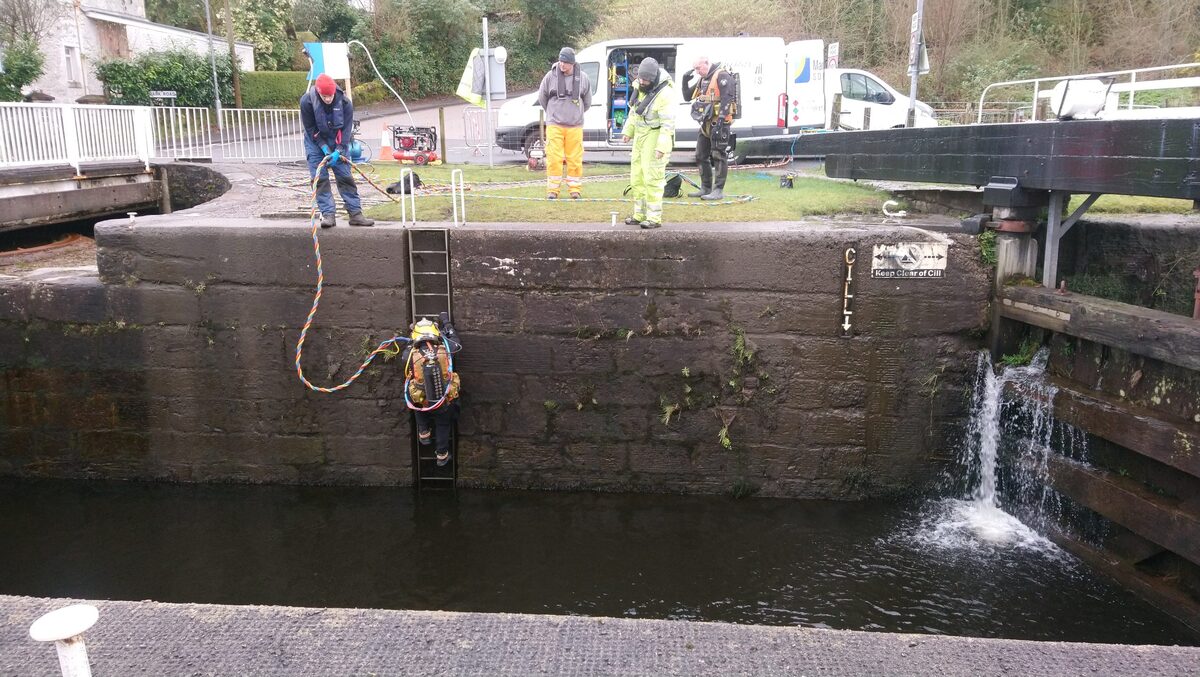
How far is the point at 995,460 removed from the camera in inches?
286

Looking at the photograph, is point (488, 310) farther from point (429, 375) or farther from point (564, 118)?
point (564, 118)

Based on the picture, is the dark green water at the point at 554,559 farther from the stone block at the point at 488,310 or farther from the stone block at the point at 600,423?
the stone block at the point at 488,310

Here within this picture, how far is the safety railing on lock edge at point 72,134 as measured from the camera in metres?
11.4

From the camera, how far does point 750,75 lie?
17453 mm

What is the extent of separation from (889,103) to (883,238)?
47.5ft

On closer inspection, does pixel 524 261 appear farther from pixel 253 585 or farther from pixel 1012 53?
pixel 1012 53

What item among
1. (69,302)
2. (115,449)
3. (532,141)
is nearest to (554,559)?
(115,449)

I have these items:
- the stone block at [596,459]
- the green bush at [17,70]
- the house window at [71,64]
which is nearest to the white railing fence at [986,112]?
the stone block at [596,459]

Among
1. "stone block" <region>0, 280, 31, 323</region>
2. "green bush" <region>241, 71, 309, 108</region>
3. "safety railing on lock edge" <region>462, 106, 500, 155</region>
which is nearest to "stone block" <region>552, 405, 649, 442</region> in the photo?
"stone block" <region>0, 280, 31, 323</region>

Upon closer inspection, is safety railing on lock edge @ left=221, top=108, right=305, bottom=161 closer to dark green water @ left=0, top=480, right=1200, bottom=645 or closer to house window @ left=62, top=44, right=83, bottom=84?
dark green water @ left=0, top=480, right=1200, bottom=645

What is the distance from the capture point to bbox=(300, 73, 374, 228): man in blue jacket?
24.8 feet

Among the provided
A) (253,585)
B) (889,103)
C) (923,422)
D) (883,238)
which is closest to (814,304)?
A: (883,238)

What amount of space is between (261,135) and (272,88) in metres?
19.5

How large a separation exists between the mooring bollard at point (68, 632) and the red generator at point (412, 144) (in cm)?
1398
